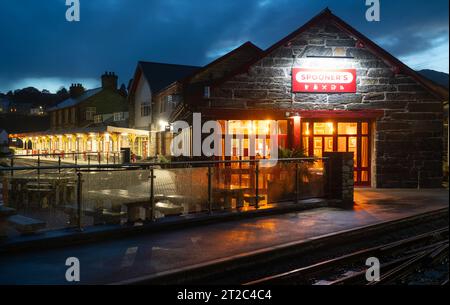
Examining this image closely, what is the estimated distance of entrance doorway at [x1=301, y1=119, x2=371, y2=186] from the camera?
19.4m

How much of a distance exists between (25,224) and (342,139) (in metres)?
14.3

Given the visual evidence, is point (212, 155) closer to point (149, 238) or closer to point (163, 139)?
point (149, 238)

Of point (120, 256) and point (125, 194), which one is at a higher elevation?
point (125, 194)

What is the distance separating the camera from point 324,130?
63.8 feet

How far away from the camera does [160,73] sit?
3797 centimetres

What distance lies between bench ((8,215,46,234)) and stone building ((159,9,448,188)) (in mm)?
11159

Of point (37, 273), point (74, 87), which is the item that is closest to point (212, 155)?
point (37, 273)

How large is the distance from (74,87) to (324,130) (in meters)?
46.3

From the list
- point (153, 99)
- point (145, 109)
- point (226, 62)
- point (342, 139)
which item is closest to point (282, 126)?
point (342, 139)

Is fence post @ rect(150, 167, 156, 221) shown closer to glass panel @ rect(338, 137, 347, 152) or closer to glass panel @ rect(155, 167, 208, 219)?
glass panel @ rect(155, 167, 208, 219)

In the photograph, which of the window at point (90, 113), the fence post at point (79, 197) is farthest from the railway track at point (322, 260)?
the window at point (90, 113)

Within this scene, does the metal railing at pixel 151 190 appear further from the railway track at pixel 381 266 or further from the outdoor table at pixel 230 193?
the railway track at pixel 381 266

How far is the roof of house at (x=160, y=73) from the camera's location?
120 ft

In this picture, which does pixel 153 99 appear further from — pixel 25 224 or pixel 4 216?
pixel 4 216
